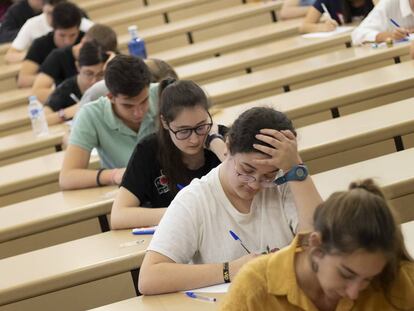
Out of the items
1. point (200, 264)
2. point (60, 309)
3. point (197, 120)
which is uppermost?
point (197, 120)

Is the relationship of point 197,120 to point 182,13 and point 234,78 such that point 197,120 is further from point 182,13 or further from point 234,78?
point 182,13

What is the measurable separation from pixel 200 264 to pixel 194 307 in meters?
0.18

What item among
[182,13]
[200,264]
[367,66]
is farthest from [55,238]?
[182,13]

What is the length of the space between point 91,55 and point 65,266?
2.01 meters

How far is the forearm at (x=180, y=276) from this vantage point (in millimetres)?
2320

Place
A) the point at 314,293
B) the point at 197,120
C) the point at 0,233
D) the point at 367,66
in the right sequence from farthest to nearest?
the point at 367,66 → the point at 0,233 → the point at 197,120 → the point at 314,293

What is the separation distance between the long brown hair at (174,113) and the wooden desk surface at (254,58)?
7.82 feet

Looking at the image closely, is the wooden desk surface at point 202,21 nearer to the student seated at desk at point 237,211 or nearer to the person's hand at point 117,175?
the person's hand at point 117,175

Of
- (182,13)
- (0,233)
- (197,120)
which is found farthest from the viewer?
(182,13)

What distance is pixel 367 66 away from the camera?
4.91 m

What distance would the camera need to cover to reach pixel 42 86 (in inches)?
228

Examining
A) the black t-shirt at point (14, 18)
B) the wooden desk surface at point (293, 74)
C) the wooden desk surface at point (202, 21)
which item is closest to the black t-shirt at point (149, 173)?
the wooden desk surface at point (293, 74)

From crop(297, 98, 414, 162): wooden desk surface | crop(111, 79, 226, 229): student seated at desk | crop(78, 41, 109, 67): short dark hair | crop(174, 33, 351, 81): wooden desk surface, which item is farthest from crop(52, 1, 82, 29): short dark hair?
crop(111, 79, 226, 229): student seated at desk

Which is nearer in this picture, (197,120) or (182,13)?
(197,120)
